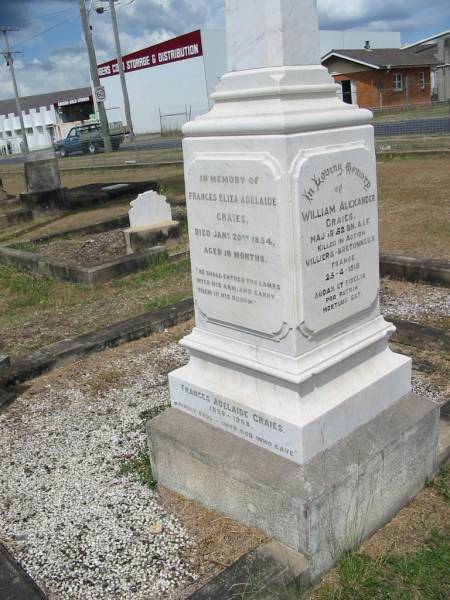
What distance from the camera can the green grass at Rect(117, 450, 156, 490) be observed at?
3342 mm

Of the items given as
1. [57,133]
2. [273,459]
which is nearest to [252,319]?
[273,459]

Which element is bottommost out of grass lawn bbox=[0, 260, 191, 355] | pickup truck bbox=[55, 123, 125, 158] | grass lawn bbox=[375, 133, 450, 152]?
grass lawn bbox=[0, 260, 191, 355]

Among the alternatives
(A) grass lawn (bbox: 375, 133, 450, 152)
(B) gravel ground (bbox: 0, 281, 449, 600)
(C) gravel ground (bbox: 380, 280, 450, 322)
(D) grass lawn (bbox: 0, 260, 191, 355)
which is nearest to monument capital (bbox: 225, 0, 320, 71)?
(B) gravel ground (bbox: 0, 281, 449, 600)

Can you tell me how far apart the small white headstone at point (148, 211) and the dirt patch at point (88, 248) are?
0.60m

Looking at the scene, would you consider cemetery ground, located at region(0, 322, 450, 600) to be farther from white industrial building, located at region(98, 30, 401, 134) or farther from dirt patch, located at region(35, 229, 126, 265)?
white industrial building, located at region(98, 30, 401, 134)

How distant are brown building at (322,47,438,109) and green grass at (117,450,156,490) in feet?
122

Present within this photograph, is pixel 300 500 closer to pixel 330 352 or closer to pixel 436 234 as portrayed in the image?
pixel 330 352

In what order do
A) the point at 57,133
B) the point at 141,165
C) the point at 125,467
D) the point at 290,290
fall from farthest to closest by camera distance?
the point at 57,133
the point at 141,165
the point at 125,467
the point at 290,290

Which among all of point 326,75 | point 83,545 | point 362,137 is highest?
point 326,75

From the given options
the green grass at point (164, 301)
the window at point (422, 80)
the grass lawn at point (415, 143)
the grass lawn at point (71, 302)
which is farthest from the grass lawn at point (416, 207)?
the window at point (422, 80)

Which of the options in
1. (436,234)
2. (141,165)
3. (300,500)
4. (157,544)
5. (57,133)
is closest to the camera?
(300,500)

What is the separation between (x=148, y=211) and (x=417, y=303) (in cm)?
→ 479

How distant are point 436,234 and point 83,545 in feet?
21.8

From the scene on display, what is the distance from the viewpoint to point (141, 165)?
22.2 m
